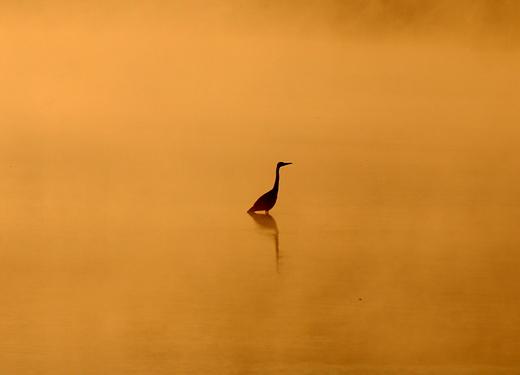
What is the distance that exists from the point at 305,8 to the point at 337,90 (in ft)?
12.4

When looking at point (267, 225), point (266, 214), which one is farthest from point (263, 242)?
point (266, 214)

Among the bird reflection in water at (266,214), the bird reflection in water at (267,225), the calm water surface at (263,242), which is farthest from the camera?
the bird reflection in water at (266,214)

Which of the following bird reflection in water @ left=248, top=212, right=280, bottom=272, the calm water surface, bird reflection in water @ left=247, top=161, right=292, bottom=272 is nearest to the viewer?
the calm water surface

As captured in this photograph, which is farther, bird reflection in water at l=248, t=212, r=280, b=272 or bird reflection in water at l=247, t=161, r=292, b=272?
bird reflection in water at l=247, t=161, r=292, b=272

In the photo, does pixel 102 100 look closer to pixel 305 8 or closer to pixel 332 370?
pixel 305 8

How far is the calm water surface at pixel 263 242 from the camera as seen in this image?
9.23ft

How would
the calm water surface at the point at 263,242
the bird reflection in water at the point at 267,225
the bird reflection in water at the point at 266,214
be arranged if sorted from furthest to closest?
the bird reflection in water at the point at 266,214, the bird reflection in water at the point at 267,225, the calm water surface at the point at 263,242

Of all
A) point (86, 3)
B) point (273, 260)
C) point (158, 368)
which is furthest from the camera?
point (86, 3)

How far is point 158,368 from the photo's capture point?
261 centimetres

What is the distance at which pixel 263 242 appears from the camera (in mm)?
4324

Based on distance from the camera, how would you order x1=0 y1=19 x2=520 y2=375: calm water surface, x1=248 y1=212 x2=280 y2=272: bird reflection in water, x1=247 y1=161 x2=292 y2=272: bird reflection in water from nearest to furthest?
1. x1=0 y1=19 x2=520 y2=375: calm water surface
2. x1=248 y1=212 x2=280 y2=272: bird reflection in water
3. x1=247 y1=161 x2=292 y2=272: bird reflection in water

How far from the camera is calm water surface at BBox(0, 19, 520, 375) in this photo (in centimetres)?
281

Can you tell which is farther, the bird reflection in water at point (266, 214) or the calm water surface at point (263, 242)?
the bird reflection in water at point (266, 214)

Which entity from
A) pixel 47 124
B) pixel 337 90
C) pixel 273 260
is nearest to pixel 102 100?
pixel 47 124
